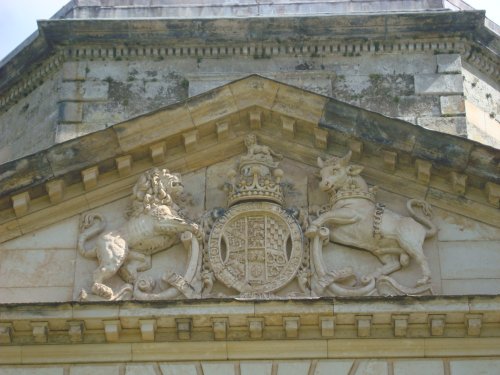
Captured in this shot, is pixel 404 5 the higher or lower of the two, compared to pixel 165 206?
higher

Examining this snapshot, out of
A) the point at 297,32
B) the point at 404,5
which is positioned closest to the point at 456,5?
the point at 404,5

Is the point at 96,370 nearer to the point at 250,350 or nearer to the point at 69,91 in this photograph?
the point at 250,350

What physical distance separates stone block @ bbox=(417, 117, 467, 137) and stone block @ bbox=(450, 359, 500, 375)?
461 centimetres

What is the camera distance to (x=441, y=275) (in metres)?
16.6

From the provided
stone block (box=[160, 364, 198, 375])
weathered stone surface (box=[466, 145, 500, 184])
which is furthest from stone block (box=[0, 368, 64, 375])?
weathered stone surface (box=[466, 145, 500, 184])

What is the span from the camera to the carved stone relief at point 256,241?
16531 millimetres

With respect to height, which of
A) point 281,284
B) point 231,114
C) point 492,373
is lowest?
point 492,373

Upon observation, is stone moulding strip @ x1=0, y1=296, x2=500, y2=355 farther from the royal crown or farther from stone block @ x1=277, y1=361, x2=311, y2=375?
the royal crown

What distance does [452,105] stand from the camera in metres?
20.0

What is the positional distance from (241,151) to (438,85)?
12.7 feet

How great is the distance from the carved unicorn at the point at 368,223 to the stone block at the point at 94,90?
453cm

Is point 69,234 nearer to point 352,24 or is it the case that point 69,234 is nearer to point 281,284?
point 281,284

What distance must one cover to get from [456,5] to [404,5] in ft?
2.78

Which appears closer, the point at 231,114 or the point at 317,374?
the point at 317,374
